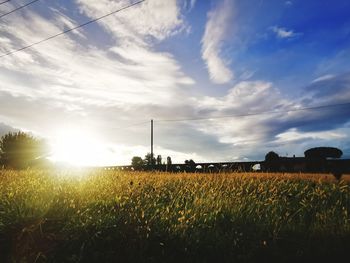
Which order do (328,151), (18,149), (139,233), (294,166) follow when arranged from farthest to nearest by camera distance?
(328,151) < (18,149) < (294,166) < (139,233)

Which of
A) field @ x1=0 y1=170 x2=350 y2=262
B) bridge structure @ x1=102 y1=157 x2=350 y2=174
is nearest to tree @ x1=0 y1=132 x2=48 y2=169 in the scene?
bridge structure @ x1=102 y1=157 x2=350 y2=174

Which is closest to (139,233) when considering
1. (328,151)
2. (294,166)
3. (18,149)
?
(294,166)

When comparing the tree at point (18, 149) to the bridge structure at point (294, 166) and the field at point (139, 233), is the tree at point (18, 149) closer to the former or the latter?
the bridge structure at point (294, 166)

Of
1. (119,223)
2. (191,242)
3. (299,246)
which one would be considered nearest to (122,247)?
(119,223)

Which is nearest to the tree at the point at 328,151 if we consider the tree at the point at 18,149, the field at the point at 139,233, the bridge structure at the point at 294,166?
the bridge structure at the point at 294,166

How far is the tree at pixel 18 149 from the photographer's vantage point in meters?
30.7

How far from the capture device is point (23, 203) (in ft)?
21.5

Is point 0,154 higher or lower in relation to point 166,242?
higher

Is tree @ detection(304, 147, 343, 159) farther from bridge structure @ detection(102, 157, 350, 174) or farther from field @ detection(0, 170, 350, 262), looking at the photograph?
field @ detection(0, 170, 350, 262)

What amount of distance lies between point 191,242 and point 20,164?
28096mm

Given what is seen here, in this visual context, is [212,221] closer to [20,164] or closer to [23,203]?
[23,203]

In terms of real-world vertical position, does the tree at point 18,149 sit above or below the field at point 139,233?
above

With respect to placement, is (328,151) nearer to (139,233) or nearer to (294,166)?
(294,166)

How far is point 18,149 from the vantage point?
101ft
